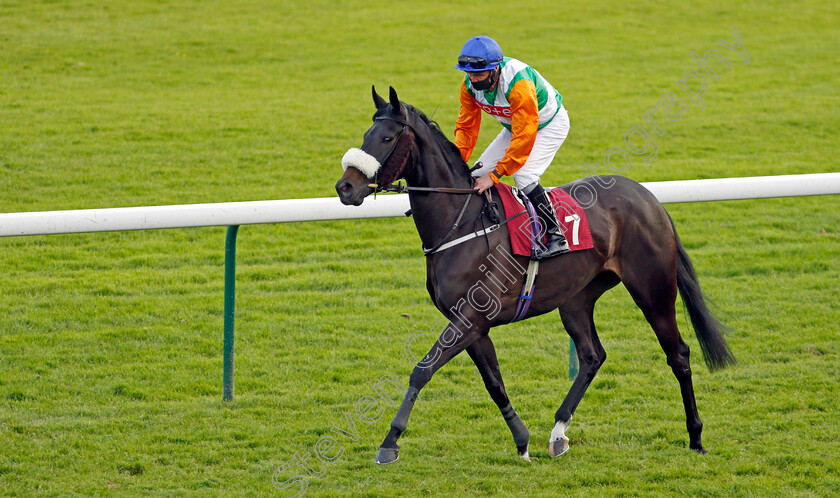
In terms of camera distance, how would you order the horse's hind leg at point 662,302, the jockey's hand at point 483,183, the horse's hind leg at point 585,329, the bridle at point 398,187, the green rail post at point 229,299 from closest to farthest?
1. the bridle at point 398,187
2. the jockey's hand at point 483,183
3. the horse's hind leg at point 662,302
4. the horse's hind leg at point 585,329
5. the green rail post at point 229,299

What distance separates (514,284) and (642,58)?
424 inches

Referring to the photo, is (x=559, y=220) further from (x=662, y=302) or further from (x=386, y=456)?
(x=386, y=456)

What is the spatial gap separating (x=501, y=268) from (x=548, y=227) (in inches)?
13.5

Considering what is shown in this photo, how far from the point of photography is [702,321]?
15.5ft

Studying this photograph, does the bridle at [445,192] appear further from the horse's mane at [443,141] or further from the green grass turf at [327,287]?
the green grass turf at [327,287]

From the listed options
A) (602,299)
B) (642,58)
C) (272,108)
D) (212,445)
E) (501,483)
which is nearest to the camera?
(501,483)

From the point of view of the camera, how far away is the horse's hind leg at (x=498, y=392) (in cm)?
431

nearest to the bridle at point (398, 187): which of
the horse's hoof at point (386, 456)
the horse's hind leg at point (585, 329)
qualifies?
the horse's hind leg at point (585, 329)

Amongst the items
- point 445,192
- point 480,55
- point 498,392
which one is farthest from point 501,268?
point 480,55

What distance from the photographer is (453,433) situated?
4.59 m

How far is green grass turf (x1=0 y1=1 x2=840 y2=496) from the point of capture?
167 inches

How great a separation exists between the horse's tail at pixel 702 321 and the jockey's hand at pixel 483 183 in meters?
1.17

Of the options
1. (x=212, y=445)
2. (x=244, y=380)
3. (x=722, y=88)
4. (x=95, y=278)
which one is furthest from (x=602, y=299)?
(x=722, y=88)

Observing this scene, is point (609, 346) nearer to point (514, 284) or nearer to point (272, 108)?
point (514, 284)
